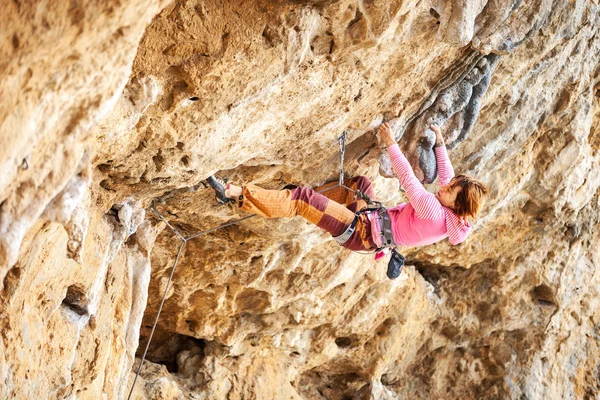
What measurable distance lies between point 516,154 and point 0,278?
407 centimetres

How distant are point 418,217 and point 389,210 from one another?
218 millimetres

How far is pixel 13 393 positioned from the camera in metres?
2.95

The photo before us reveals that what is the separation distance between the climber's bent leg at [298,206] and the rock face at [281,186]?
219 millimetres

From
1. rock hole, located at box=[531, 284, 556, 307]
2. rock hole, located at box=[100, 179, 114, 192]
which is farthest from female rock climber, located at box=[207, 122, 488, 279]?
rock hole, located at box=[531, 284, 556, 307]

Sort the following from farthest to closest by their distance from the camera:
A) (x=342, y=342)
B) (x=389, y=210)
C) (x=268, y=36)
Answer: (x=342, y=342), (x=389, y=210), (x=268, y=36)

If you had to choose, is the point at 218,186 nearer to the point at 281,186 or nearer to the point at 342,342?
the point at 281,186

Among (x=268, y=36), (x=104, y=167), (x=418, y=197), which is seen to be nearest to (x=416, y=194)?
(x=418, y=197)

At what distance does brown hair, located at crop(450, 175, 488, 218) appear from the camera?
3.59 m

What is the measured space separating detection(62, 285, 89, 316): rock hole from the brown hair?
1.87 metres

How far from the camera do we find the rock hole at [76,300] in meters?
3.44

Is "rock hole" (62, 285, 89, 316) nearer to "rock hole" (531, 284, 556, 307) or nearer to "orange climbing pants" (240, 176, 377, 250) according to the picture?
"orange climbing pants" (240, 176, 377, 250)

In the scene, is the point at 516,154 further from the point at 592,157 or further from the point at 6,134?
the point at 6,134

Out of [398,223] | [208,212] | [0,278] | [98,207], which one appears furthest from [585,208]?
[0,278]

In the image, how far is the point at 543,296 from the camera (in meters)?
6.39
